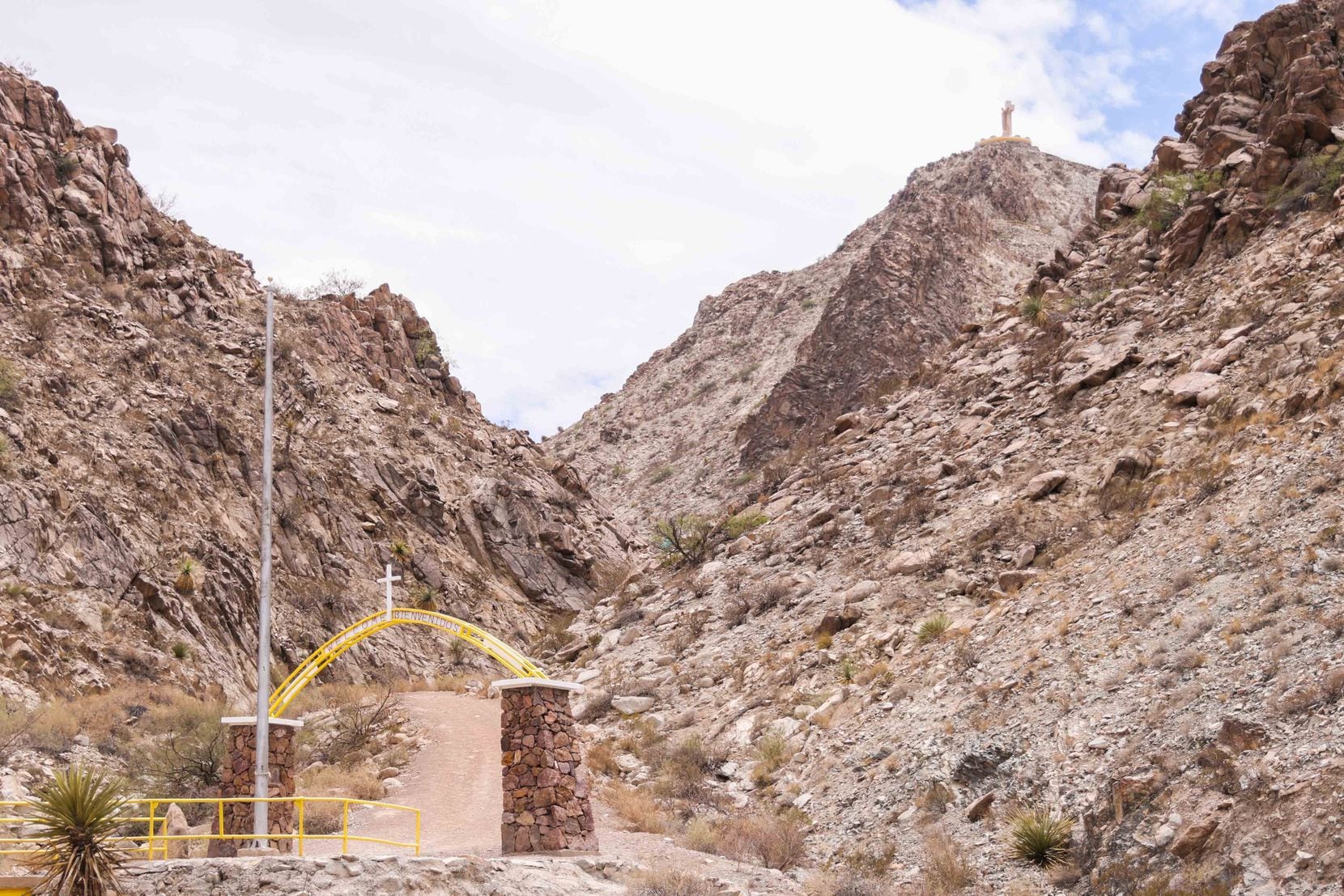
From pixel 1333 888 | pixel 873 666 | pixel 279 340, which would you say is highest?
pixel 279 340

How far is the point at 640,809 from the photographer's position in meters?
21.9

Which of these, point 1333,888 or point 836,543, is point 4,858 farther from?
point 836,543

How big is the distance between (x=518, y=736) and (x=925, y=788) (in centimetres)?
609

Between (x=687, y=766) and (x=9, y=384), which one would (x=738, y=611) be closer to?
→ (x=687, y=766)

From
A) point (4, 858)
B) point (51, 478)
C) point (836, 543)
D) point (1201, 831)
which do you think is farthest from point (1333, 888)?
point (51, 478)

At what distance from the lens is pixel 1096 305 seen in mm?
32812

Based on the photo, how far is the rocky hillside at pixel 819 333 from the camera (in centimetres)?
5797

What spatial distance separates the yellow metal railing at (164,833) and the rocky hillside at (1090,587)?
5673 millimetres

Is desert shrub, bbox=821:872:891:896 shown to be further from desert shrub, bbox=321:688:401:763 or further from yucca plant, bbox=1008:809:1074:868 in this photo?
desert shrub, bbox=321:688:401:763

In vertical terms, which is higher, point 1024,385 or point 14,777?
point 1024,385

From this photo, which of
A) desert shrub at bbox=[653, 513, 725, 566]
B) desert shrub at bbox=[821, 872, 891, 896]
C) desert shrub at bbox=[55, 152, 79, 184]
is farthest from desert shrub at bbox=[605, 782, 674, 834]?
desert shrub at bbox=[55, 152, 79, 184]

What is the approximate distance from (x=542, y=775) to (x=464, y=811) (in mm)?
6373

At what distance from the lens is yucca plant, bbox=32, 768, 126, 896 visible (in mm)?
12859

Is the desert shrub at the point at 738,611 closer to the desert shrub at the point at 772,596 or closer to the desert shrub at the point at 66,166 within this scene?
the desert shrub at the point at 772,596
